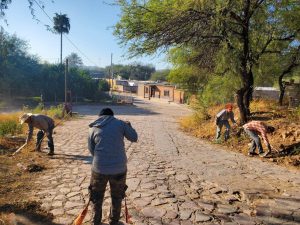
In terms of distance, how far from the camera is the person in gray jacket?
4754mm

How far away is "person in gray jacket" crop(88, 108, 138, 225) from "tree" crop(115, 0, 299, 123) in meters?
7.07

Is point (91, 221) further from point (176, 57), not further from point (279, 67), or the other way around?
point (279, 67)

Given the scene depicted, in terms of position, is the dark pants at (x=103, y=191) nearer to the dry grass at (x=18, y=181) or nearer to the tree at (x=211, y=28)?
the dry grass at (x=18, y=181)

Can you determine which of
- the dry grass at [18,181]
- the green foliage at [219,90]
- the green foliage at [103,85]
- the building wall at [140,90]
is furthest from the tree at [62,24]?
the dry grass at [18,181]

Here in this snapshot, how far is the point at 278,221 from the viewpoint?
18.3 ft

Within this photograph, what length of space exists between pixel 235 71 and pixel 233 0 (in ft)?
11.6

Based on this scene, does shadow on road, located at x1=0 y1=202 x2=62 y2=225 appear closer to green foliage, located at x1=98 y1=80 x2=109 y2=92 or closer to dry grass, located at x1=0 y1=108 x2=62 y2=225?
dry grass, located at x1=0 y1=108 x2=62 y2=225

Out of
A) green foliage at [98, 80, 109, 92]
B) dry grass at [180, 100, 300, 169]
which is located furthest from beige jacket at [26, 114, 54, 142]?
green foliage at [98, 80, 109, 92]

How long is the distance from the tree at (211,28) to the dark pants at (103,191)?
7491 millimetres

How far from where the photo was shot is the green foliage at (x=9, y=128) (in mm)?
13453

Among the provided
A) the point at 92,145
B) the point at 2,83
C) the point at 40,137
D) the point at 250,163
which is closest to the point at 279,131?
the point at 250,163

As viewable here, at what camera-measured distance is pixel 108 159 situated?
4746 mm

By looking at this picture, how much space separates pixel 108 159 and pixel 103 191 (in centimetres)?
52

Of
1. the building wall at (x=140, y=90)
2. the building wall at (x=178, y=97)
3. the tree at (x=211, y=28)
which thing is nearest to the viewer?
the tree at (x=211, y=28)
